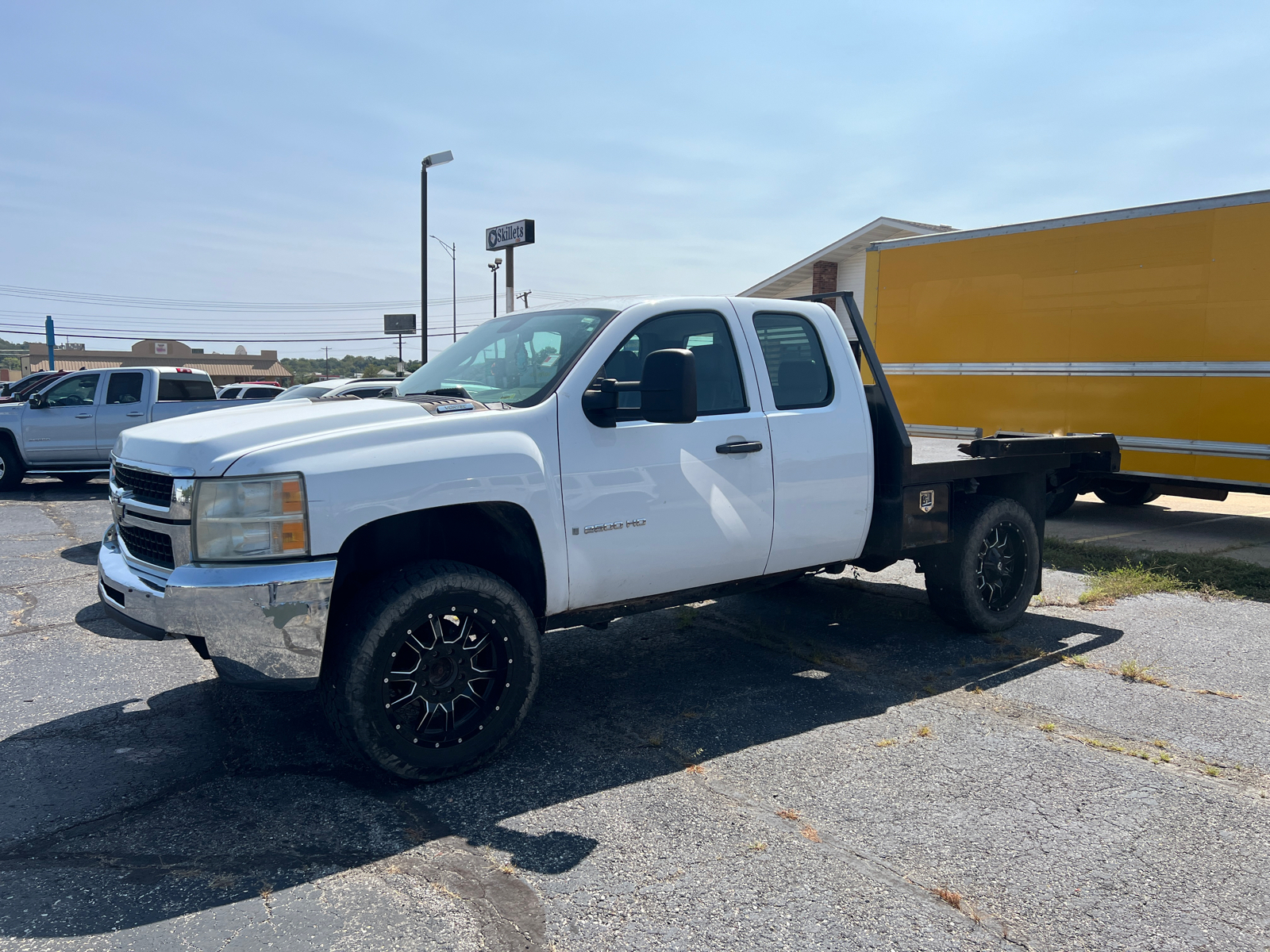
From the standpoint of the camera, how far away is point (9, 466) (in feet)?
46.3

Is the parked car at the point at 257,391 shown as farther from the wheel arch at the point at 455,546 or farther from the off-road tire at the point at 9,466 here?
the wheel arch at the point at 455,546

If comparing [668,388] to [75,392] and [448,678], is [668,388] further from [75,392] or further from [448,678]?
[75,392]

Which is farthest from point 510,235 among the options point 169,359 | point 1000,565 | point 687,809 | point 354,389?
point 169,359

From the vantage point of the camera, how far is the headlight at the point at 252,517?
3377 mm

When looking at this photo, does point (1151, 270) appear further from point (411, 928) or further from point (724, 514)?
point (411, 928)

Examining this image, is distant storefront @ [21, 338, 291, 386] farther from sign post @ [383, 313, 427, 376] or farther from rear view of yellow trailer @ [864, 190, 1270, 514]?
rear view of yellow trailer @ [864, 190, 1270, 514]

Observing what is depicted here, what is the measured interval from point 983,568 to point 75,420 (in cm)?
1365

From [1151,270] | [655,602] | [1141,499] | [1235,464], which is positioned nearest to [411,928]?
[655,602]

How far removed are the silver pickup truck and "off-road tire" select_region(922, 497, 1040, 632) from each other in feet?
39.4

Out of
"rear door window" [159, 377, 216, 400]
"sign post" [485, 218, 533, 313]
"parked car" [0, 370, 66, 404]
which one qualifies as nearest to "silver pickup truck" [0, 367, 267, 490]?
"rear door window" [159, 377, 216, 400]

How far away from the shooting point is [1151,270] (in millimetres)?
9219

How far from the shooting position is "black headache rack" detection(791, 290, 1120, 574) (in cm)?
519

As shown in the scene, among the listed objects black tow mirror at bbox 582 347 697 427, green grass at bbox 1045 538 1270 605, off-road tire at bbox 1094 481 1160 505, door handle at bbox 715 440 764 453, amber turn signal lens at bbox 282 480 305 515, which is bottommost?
green grass at bbox 1045 538 1270 605

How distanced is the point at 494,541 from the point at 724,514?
3.65 feet
